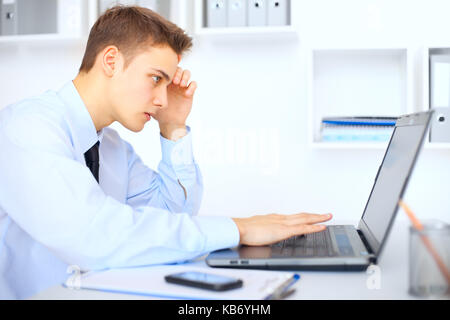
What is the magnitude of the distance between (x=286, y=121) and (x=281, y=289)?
1678mm

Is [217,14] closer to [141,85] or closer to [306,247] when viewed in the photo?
[141,85]

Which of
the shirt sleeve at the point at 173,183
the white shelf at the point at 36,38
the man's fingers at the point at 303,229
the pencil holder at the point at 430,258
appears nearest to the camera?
the pencil holder at the point at 430,258

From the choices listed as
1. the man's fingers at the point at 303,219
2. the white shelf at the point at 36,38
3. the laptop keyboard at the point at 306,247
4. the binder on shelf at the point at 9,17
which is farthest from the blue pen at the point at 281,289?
the binder on shelf at the point at 9,17

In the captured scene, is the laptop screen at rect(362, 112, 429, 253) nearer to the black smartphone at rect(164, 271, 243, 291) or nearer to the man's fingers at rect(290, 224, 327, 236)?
the man's fingers at rect(290, 224, 327, 236)

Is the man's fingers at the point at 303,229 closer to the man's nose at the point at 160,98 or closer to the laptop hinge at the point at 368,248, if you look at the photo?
the laptop hinge at the point at 368,248

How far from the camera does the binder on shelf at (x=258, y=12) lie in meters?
2.20

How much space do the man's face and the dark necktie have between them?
13cm

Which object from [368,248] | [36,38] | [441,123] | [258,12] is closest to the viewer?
[368,248]

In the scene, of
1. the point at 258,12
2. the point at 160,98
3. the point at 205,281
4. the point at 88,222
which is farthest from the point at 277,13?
the point at 205,281

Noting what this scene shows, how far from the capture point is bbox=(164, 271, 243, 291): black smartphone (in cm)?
80

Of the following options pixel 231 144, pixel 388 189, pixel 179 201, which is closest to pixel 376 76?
pixel 231 144

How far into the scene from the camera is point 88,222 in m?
0.96

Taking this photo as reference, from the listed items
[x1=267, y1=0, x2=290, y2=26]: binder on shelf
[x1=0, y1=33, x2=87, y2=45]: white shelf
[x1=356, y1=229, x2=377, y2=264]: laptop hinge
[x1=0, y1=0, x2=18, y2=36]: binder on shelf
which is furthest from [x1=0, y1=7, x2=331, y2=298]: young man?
[x1=0, y1=0, x2=18, y2=36]: binder on shelf
